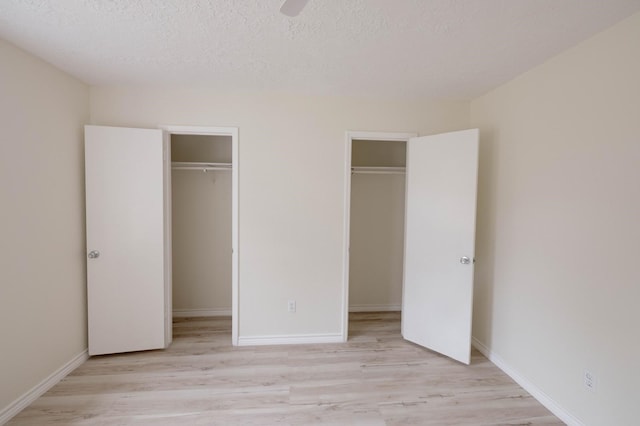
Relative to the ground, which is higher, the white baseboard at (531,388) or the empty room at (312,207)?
the empty room at (312,207)

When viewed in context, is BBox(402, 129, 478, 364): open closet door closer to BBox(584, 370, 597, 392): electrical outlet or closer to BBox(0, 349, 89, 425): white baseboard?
BBox(584, 370, 597, 392): electrical outlet


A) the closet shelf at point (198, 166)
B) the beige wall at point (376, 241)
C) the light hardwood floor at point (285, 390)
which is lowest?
the light hardwood floor at point (285, 390)

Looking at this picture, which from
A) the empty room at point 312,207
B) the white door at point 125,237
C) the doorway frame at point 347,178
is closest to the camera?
the empty room at point 312,207

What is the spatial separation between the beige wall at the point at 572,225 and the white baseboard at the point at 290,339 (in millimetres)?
1460

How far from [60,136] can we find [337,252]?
8.09 ft

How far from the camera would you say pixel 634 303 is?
150 centimetres

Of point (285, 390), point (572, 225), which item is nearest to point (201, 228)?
point (285, 390)

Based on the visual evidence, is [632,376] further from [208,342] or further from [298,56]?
[208,342]

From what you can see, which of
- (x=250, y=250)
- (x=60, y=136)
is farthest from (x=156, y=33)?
(x=250, y=250)

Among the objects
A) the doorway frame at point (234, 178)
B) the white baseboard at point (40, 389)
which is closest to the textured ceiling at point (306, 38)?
the doorway frame at point (234, 178)

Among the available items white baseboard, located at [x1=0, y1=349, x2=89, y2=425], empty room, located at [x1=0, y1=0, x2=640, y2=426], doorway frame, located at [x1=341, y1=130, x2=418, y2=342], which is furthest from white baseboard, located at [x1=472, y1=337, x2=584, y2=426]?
white baseboard, located at [x1=0, y1=349, x2=89, y2=425]

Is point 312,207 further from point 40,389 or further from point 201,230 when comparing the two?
point 40,389

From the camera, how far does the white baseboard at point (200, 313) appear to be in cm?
344

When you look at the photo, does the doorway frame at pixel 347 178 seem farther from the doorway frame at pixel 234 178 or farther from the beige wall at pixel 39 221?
the beige wall at pixel 39 221
